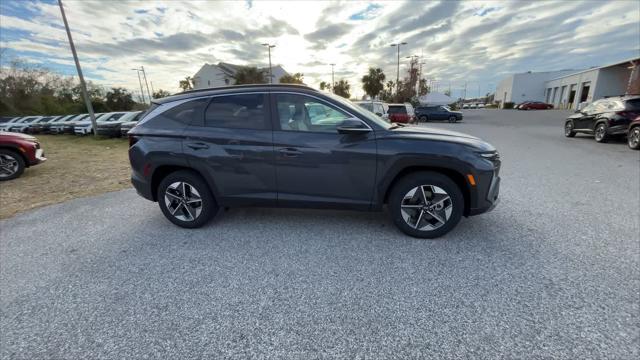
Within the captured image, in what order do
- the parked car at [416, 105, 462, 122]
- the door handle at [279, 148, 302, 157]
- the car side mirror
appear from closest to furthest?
the car side mirror, the door handle at [279, 148, 302, 157], the parked car at [416, 105, 462, 122]

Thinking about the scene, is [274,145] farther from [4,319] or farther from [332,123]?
[4,319]

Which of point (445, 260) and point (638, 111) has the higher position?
point (638, 111)

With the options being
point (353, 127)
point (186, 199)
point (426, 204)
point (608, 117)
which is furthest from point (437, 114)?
point (186, 199)

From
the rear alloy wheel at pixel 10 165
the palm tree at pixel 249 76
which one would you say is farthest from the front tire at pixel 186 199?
the palm tree at pixel 249 76

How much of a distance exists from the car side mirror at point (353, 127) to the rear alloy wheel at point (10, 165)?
8.41 meters

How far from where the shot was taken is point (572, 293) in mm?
2303

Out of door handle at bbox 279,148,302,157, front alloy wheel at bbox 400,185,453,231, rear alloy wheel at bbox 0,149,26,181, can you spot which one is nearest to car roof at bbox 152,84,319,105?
door handle at bbox 279,148,302,157

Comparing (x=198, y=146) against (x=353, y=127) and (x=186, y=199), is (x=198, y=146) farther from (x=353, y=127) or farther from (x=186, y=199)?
(x=353, y=127)

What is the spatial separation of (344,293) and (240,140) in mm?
2112

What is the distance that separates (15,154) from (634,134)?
58.0ft

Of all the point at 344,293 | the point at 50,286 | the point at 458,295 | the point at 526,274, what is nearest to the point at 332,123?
the point at 344,293

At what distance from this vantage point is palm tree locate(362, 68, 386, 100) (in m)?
51.5

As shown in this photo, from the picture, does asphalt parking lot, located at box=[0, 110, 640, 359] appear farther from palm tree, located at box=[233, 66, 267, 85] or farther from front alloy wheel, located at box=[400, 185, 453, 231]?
palm tree, located at box=[233, 66, 267, 85]

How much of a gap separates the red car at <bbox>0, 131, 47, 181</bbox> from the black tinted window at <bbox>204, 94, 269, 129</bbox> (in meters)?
6.60
